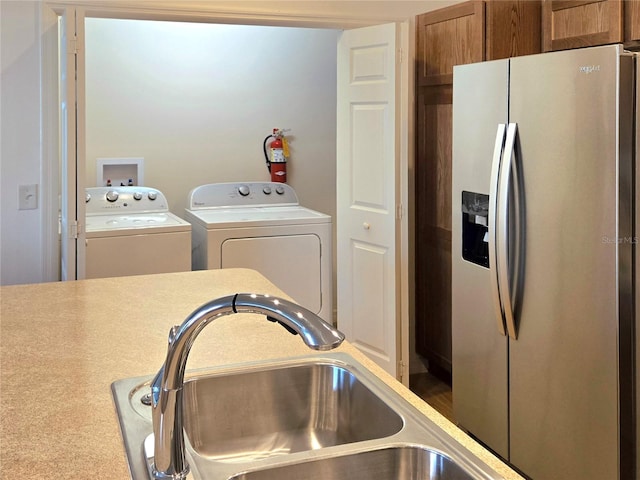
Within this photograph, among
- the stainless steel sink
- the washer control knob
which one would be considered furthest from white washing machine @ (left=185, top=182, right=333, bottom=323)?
the stainless steel sink

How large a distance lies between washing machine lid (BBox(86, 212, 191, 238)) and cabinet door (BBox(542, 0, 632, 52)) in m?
2.11

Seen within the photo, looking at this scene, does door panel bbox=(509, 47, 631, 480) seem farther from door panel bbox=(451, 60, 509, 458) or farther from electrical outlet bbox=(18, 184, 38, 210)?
electrical outlet bbox=(18, 184, 38, 210)

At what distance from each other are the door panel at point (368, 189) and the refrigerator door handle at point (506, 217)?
1006 millimetres

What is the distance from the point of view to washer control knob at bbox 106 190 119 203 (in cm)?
411

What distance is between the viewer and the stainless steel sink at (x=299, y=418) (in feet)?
3.60

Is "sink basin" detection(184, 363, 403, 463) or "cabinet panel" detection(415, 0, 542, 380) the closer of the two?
"sink basin" detection(184, 363, 403, 463)

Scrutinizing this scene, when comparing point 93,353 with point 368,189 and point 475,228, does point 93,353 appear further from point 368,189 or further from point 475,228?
point 368,189

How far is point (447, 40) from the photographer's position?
352 cm

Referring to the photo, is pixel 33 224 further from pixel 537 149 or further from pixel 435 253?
pixel 537 149

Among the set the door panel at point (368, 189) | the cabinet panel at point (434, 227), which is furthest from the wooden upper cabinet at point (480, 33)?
the door panel at point (368, 189)

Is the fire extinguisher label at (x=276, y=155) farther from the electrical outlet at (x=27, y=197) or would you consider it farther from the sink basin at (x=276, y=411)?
the sink basin at (x=276, y=411)

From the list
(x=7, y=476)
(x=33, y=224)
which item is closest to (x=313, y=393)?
(x=7, y=476)

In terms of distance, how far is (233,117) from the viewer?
4.65 metres

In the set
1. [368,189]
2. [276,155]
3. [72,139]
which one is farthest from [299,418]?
[276,155]
